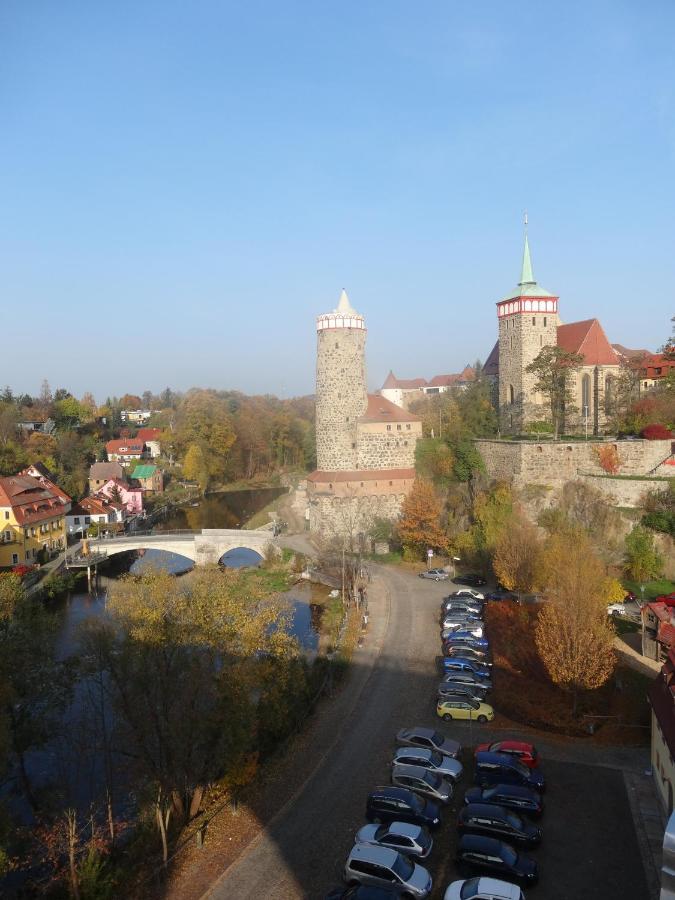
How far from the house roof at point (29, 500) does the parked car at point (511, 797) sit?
93.1 ft

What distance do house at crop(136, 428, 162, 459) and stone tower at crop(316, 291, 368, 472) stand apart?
3573cm

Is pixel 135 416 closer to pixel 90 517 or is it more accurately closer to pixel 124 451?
pixel 124 451

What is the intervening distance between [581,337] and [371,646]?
79.1 ft

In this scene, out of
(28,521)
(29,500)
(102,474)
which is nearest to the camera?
(28,521)

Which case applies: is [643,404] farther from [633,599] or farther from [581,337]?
[633,599]

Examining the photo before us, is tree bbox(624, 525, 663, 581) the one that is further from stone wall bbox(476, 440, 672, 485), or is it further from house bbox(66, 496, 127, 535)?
house bbox(66, 496, 127, 535)

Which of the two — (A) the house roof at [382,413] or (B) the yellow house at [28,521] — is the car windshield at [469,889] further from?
(B) the yellow house at [28,521]

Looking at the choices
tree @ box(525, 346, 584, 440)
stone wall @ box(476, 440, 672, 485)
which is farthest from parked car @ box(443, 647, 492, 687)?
tree @ box(525, 346, 584, 440)

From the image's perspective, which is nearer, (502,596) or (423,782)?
(423,782)

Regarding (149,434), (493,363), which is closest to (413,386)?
(149,434)

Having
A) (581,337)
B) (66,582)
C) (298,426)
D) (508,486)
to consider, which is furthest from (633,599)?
(298,426)

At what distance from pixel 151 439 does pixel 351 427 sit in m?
41.1

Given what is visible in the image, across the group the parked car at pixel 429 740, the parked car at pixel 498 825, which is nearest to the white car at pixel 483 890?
the parked car at pixel 498 825

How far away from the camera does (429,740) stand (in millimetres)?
15023
